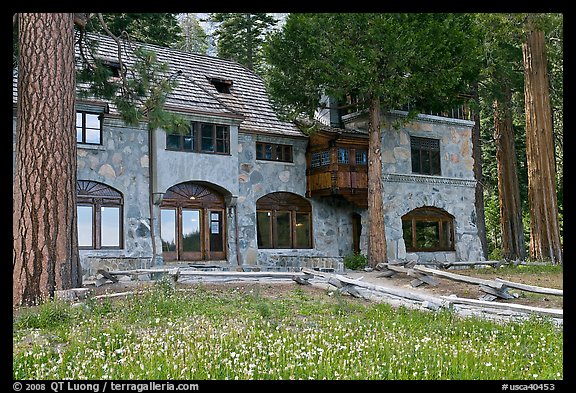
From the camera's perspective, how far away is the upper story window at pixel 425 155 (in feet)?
86.1

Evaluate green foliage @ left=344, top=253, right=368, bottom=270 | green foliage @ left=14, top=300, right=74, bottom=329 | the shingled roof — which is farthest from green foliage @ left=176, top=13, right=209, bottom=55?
green foliage @ left=14, top=300, right=74, bottom=329

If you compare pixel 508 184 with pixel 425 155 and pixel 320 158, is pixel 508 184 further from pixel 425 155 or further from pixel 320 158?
pixel 320 158

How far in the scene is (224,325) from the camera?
8453 mm

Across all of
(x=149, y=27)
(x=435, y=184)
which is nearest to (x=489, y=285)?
(x=435, y=184)

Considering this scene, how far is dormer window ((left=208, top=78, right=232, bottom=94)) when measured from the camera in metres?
24.9

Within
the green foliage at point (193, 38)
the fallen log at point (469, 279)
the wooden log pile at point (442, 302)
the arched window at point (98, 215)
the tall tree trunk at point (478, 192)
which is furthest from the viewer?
the green foliage at point (193, 38)

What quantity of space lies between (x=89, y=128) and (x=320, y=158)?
8.47m

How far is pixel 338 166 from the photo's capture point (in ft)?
77.2

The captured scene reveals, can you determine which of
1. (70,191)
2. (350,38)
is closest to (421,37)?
(350,38)

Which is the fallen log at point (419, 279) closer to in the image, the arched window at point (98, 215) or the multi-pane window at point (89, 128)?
the arched window at point (98, 215)

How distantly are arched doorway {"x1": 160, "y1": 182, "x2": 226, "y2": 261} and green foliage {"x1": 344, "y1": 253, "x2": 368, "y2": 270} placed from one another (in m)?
4.31

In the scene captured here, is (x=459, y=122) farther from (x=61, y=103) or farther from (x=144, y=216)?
(x=61, y=103)

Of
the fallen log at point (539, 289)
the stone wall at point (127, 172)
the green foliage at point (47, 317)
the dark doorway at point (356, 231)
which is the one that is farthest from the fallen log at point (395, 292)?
the dark doorway at point (356, 231)

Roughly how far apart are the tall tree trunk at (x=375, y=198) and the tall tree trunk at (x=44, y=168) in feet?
41.2
